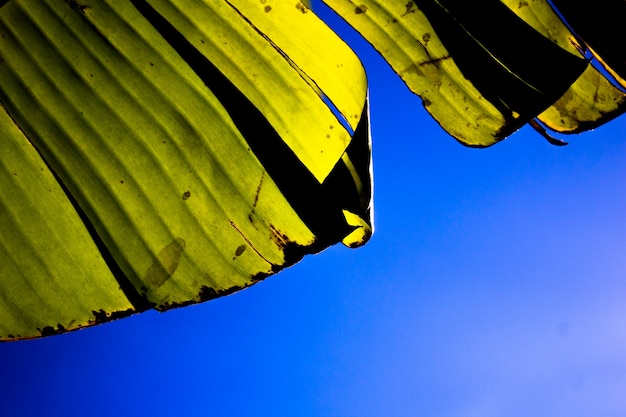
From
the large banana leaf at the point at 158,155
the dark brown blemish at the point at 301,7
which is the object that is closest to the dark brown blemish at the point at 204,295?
the large banana leaf at the point at 158,155

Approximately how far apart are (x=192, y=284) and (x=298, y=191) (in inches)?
4.3

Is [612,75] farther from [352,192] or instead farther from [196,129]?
[196,129]

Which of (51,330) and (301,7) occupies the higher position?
(301,7)

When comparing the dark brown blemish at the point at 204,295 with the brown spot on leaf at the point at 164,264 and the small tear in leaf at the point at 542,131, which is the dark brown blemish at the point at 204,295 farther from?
the small tear in leaf at the point at 542,131

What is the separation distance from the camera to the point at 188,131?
30 cm

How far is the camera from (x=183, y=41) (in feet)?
0.93

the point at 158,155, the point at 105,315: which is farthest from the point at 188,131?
the point at 105,315

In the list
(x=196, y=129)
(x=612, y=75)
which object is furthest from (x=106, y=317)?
(x=612, y=75)

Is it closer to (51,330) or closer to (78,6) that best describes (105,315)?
(51,330)

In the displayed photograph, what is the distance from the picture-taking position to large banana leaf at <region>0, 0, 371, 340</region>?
0.28 m

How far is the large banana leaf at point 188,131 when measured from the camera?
0.28m

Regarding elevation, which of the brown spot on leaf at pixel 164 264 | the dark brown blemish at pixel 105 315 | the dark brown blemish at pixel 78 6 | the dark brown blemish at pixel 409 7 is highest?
the dark brown blemish at pixel 78 6

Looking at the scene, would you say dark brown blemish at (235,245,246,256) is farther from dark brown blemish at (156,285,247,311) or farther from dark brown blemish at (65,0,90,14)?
dark brown blemish at (65,0,90,14)

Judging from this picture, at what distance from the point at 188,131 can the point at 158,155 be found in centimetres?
3
